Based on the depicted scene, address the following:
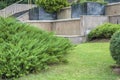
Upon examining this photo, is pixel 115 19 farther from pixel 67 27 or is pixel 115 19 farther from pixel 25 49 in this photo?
pixel 25 49

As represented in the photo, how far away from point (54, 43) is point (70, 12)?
7121 mm

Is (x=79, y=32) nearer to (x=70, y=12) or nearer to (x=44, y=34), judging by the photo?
(x=70, y=12)

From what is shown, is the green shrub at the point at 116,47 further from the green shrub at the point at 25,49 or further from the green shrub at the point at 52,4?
the green shrub at the point at 52,4

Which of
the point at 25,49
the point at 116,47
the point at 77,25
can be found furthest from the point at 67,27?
the point at 116,47

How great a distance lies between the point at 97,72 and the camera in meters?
Result: 6.92

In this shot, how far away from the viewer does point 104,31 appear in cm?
1156

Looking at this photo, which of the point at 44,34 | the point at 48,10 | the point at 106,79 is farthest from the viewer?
the point at 48,10

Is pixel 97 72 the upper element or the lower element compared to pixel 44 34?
lower

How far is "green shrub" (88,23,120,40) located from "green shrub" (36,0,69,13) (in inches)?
163

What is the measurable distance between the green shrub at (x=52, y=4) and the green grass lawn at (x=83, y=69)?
23.7 ft

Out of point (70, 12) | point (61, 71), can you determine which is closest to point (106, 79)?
point (61, 71)

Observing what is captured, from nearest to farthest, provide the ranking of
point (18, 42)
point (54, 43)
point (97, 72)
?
point (97, 72) < point (18, 42) < point (54, 43)

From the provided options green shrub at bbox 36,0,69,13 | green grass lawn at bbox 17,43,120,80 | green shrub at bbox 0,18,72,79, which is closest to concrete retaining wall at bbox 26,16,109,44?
green shrub at bbox 36,0,69,13

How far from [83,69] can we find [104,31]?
15.1ft
